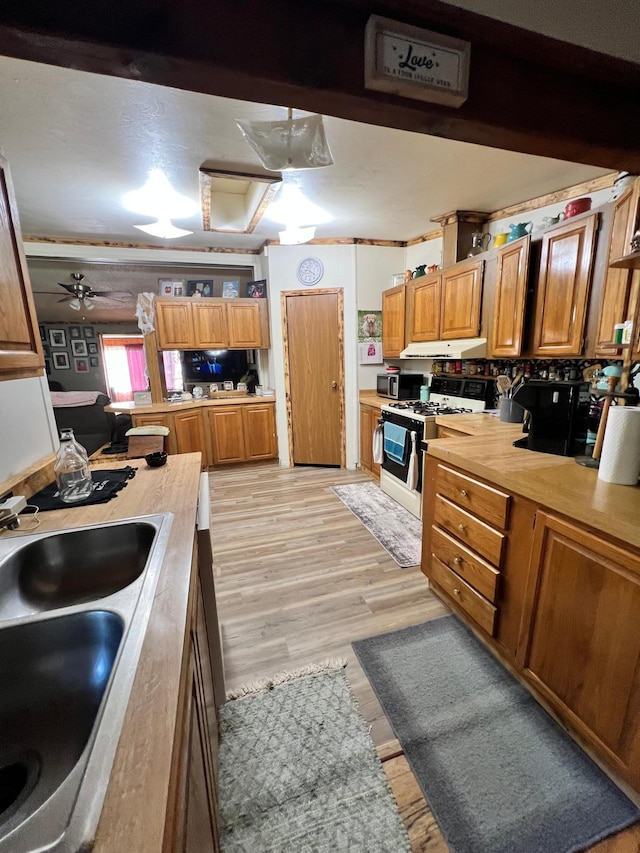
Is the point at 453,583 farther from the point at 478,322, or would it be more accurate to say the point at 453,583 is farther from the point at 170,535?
the point at 478,322

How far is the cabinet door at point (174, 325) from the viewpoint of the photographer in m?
3.97

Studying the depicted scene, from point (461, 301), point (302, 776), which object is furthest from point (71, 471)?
point (461, 301)

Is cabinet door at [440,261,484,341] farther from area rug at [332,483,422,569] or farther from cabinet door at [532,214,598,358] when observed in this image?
area rug at [332,483,422,569]

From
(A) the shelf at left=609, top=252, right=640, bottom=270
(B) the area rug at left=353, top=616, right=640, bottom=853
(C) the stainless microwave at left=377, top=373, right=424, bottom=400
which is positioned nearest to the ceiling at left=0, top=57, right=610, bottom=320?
(A) the shelf at left=609, top=252, right=640, bottom=270

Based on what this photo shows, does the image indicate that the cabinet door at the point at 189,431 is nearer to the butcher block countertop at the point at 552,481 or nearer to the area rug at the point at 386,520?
the area rug at the point at 386,520

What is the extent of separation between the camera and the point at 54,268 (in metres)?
4.39

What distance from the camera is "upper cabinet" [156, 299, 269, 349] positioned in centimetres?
400

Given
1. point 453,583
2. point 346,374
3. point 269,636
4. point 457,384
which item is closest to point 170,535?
point 269,636

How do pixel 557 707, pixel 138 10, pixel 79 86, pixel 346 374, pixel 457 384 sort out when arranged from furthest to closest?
pixel 346 374 < pixel 457 384 < pixel 79 86 < pixel 557 707 < pixel 138 10

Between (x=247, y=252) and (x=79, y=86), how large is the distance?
109 inches

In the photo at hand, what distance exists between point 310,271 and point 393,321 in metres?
1.11

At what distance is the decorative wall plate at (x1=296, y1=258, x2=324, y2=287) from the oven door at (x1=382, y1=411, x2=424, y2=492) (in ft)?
5.89

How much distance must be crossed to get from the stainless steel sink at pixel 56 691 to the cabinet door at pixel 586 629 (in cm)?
133

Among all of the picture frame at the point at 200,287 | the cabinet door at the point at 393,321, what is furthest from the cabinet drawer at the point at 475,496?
the picture frame at the point at 200,287
